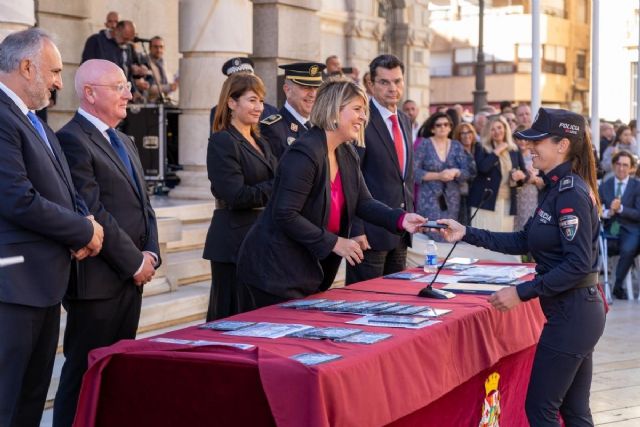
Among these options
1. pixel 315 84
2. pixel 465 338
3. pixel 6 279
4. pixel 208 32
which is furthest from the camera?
pixel 208 32

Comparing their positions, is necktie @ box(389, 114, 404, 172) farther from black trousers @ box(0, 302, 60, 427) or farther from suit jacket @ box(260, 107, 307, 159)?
black trousers @ box(0, 302, 60, 427)

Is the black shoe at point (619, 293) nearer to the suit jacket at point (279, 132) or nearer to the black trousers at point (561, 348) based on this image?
the suit jacket at point (279, 132)

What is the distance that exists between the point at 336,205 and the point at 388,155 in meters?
1.55

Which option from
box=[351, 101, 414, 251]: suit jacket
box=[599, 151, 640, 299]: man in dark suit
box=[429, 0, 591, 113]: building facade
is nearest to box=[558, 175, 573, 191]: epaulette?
box=[351, 101, 414, 251]: suit jacket

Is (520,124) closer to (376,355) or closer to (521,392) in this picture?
(521,392)

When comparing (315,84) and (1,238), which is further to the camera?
(315,84)

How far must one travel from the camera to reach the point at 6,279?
466cm

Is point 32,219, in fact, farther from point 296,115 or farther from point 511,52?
point 511,52

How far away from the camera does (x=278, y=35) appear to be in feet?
42.8

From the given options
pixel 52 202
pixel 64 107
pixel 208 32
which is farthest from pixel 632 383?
pixel 64 107

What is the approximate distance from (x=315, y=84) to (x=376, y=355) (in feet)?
10.1

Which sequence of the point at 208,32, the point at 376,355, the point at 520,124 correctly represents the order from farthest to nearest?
1. the point at 520,124
2. the point at 208,32
3. the point at 376,355

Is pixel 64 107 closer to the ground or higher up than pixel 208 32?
closer to the ground

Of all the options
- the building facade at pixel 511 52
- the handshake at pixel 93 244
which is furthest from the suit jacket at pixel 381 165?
the building facade at pixel 511 52
